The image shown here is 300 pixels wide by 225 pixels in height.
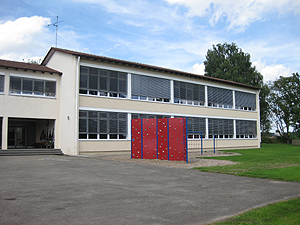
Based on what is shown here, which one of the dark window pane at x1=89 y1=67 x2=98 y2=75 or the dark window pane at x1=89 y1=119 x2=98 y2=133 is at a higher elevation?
the dark window pane at x1=89 y1=67 x2=98 y2=75

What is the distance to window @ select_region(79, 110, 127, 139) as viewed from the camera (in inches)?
795

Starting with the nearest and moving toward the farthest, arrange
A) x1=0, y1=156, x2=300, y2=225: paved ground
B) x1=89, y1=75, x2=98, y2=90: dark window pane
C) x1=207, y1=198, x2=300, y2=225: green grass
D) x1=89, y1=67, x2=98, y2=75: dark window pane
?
x1=207, y1=198, x2=300, y2=225: green grass, x1=0, y1=156, x2=300, y2=225: paved ground, x1=89, y1=75, x2=98, y2=90: dark window pane, x1=89, y1=67, x2=98, y2=75: dark window pane

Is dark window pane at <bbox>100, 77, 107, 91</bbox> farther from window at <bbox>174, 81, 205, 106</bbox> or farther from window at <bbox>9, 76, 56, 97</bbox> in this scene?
window at <bbox>174, 81, 205, 106</bbox>

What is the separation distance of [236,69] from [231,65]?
2.28m

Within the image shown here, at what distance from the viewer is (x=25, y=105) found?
20734 mm

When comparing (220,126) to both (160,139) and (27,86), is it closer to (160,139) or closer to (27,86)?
(160,139)

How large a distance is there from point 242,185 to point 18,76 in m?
18.1

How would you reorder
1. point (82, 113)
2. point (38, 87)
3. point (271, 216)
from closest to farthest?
point (271, 216)
point (82, 113)
point (38, 87)

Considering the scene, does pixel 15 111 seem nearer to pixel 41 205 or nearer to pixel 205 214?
pixel 41 205

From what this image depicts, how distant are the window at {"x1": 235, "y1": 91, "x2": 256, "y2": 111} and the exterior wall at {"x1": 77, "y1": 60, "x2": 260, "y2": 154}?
571 millimetres

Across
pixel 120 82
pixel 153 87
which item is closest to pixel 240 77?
pixel 153 87

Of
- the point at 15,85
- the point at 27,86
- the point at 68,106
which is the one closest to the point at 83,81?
the point at 68,106

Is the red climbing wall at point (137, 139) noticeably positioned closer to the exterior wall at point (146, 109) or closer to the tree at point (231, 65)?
the exterior wall at point (146, 109)

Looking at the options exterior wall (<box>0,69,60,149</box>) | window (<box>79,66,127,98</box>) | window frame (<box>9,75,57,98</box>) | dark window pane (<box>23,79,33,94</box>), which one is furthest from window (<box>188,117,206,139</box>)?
dark window pane (<box>23,79,33,94</box>)
